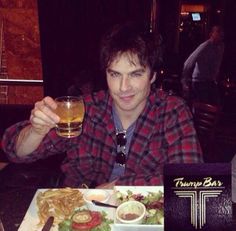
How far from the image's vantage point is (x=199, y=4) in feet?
35.6

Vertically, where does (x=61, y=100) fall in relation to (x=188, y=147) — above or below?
above

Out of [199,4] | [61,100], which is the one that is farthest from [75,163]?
[199,4]

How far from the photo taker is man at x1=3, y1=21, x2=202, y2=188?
208 centimetres

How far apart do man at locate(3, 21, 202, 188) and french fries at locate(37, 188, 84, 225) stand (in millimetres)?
321

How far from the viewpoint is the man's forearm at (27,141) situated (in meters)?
2.01

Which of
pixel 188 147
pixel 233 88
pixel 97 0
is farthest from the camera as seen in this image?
pixel 233 88

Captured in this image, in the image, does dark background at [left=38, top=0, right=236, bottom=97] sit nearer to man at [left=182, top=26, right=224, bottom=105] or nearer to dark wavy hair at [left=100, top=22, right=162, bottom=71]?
man at [left=182, top=26, right=224, bottom=105]

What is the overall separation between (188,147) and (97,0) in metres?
4.07

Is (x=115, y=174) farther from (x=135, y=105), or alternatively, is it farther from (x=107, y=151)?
(x=135, y=105)

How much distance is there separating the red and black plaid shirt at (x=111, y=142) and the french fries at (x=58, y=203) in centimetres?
39

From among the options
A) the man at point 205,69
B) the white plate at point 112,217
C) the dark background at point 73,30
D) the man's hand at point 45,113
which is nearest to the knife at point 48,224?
the white plate at point 112,217

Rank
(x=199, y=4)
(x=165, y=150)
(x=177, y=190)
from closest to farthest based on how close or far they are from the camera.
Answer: (x=177, y=190)
(x=165, y=150)
(x=199, y=4)

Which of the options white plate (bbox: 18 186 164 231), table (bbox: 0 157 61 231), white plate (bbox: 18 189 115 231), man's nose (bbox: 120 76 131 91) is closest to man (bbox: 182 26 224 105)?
man's nose (bbox: 120 76 131 91)

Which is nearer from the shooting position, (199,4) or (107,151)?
(107,151)
